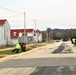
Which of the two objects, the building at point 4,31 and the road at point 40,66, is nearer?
the road at point 40,66

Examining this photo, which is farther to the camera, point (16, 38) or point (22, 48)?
point (16, 38)

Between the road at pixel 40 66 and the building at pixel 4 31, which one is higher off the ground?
the building at pixel 4 31

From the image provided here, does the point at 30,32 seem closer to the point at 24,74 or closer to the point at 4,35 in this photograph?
the point at 4,35

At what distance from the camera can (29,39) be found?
5325 inches

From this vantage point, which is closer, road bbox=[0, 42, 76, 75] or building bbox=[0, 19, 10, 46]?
road bbox=[0, 42, 76, 75]

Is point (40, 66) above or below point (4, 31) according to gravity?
below

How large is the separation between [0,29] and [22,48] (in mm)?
33665

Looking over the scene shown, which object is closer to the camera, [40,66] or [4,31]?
[40,66]

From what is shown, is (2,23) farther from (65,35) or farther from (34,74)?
(65,35)

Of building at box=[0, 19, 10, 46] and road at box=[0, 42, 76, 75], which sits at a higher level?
building at box=[0, 19, 10, 46]

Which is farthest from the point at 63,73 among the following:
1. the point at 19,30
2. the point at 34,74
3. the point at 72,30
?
the point at 72,30

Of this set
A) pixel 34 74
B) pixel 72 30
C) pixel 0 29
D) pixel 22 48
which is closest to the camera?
pixel 34 74

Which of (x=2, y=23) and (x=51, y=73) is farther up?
(x=2, y=23)

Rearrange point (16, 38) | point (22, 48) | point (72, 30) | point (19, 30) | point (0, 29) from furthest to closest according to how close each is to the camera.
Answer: point (72, 30), point (19, 30), point (16, 38), point (0, 29), point (22, 48)
